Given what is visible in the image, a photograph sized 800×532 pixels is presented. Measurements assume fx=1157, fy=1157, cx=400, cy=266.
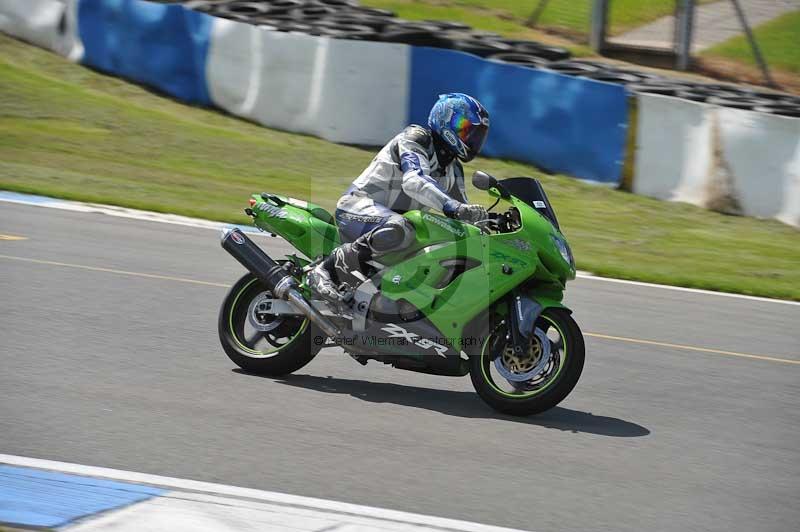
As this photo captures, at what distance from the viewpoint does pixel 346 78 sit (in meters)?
18.7

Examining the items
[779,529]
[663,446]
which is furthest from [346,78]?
[779,529]

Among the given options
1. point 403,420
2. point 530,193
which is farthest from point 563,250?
point 403,420

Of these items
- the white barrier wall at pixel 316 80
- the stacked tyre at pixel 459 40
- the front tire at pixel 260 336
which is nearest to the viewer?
the front tire at pixel 260 336

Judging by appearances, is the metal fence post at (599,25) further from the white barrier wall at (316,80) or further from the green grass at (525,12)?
Result: the white barrier wall at (316,80)

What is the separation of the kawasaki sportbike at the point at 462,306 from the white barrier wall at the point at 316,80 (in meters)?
11.8

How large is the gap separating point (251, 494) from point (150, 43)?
1707cm

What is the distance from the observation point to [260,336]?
7.41 metres

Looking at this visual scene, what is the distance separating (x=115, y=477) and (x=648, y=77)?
49.5ft

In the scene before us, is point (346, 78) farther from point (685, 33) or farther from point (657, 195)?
point (685, 33)

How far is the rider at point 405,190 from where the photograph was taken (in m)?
6.73

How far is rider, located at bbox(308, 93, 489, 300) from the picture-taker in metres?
6.73

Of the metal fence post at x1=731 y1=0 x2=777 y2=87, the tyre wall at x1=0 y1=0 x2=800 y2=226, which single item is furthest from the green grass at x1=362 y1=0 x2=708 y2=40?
the tyre wall at x1=0 y1=0 x2=800 y2=226

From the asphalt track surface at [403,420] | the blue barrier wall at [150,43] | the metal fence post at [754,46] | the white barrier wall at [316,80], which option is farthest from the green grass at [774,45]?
the asphalt track surface at [403,420]

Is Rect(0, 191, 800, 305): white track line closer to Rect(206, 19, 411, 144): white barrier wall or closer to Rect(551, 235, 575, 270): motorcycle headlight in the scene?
Rect(551, 235, 575, 270): motorcycle headlight
